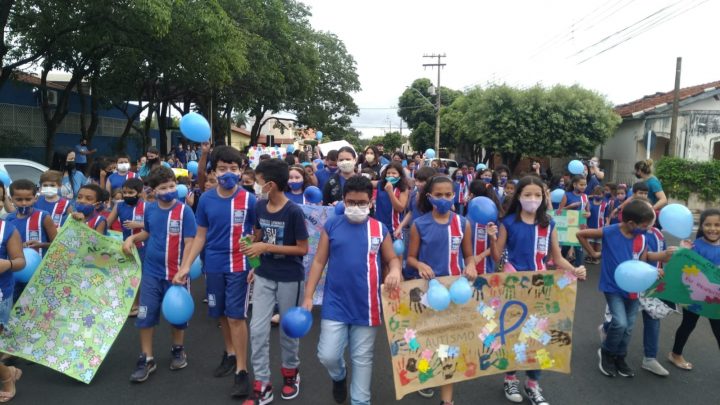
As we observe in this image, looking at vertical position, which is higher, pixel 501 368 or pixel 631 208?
pixel 631 208

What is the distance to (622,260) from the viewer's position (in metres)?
4.56

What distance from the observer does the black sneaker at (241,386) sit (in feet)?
13.4

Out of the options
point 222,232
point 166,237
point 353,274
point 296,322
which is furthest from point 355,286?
point 166,237

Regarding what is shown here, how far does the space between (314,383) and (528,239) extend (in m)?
2.05

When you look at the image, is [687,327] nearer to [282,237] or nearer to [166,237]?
[282,237]

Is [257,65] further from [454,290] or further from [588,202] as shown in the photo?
[454,290]

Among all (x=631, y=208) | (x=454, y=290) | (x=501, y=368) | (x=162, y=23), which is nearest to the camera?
(x=454, y=290)

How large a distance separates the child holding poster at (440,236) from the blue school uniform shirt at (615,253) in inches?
55.5

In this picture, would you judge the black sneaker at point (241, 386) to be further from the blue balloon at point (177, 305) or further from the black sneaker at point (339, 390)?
the black sneaker at point (339, 390)

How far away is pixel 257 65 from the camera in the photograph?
22500 mm

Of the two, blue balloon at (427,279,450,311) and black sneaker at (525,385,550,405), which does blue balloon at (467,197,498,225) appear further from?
black sneaker at (525,385,550,405)

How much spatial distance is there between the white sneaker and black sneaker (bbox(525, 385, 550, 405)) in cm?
126

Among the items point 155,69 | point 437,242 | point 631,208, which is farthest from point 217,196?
point 155,69

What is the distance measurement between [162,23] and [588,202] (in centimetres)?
1003
